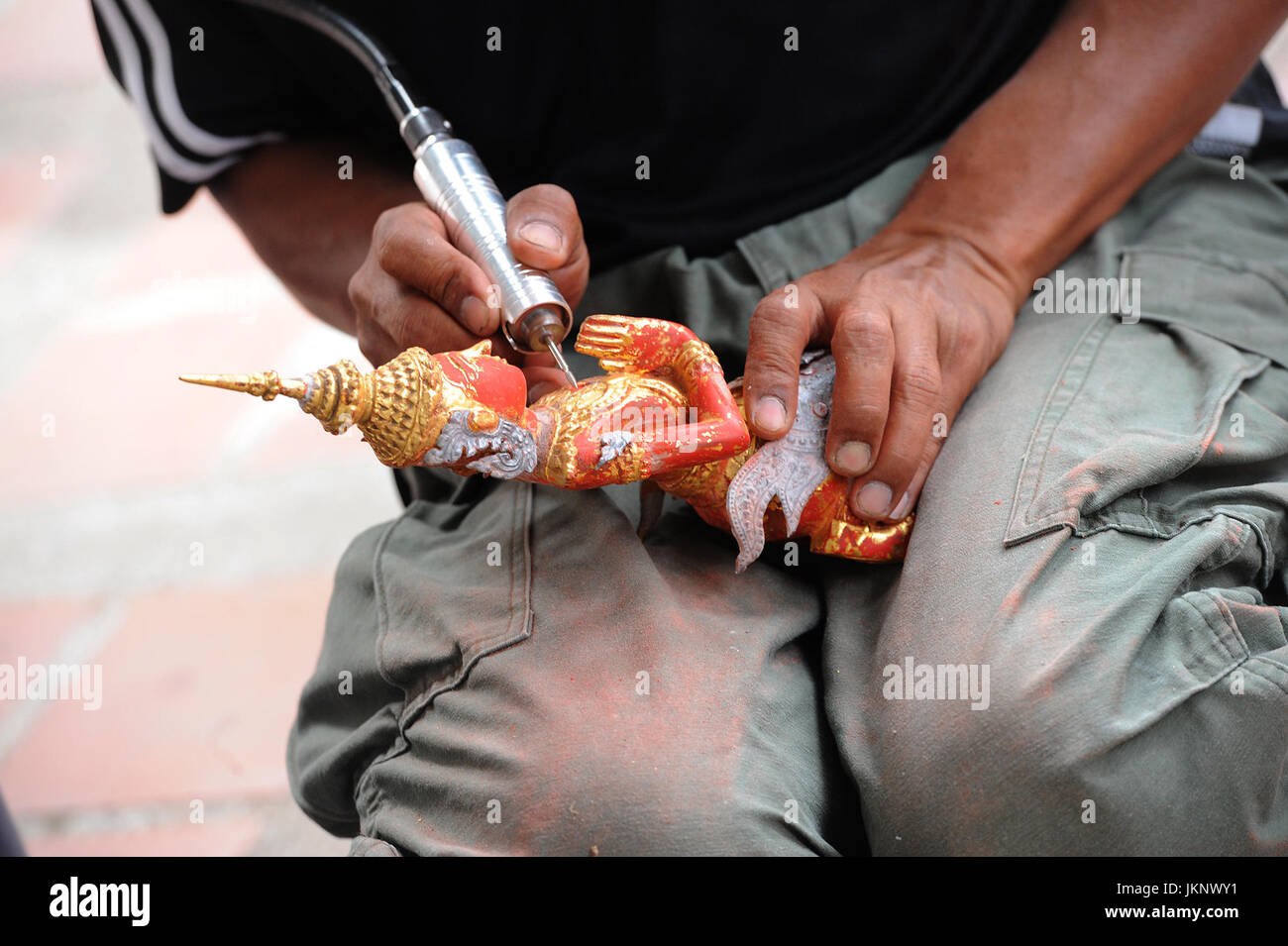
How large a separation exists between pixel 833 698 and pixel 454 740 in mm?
273

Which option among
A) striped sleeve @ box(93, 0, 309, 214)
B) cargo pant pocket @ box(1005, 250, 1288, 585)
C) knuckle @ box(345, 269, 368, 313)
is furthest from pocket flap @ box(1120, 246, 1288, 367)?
striped sleeve @ box(93, 0, 309, 214)

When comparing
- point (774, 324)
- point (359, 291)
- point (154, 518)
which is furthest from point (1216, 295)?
point (154, 518)

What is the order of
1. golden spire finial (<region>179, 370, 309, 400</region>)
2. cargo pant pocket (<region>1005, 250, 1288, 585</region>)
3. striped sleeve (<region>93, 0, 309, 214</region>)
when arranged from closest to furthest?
1. golden spire finial (<region>179, 370, 309, 400</region>)
2. cargo pant pocket (<region>1005, 250, 1288, 585</region>)
3. striped sleeve (<region>93, 0, 309, 214</region>)

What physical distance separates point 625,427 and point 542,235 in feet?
0.59

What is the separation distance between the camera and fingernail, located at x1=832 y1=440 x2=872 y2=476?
0.89 metres

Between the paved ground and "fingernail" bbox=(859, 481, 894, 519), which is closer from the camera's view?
"fingernail" bbox=(859, 481, 894, 519)

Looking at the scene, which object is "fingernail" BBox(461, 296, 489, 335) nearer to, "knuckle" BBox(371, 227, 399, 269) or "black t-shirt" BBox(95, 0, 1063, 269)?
"knuckle" BBox(371, 227, 399, 269)

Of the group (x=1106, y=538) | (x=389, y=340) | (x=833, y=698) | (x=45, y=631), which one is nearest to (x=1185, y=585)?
(x=1106, y=538)

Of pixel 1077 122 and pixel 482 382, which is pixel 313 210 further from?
pixel 1077 122

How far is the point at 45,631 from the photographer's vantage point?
2.00 meters

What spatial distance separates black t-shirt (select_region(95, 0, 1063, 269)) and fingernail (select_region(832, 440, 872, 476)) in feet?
1.10

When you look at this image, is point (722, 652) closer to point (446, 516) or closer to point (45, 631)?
point (446, 516)

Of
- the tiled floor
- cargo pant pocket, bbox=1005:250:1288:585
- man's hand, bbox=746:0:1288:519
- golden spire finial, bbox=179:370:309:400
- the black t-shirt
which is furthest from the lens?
the tiled floor

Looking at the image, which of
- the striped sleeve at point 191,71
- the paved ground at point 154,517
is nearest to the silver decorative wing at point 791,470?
the striped sleeve at point 191,71
